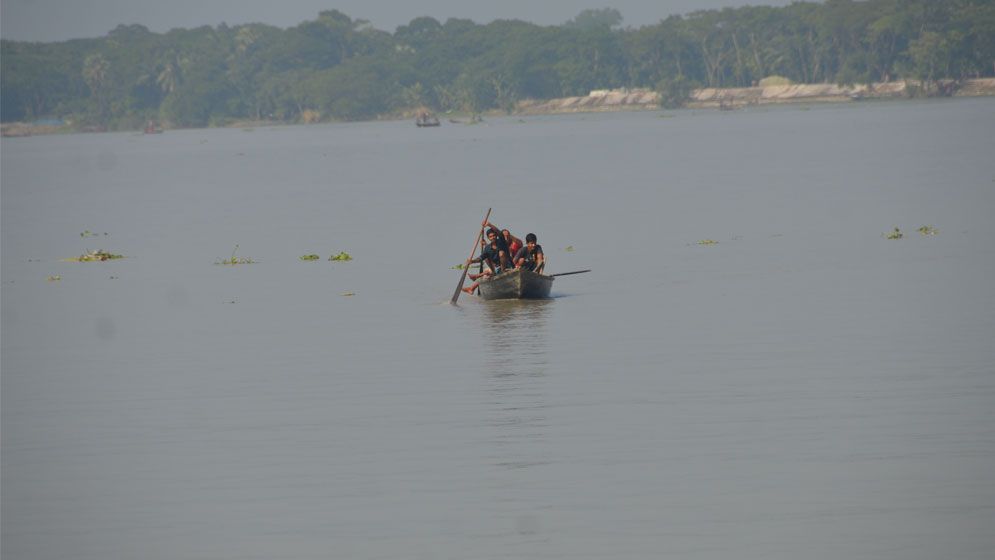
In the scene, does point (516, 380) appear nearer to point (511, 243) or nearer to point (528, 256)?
point (528, 256)

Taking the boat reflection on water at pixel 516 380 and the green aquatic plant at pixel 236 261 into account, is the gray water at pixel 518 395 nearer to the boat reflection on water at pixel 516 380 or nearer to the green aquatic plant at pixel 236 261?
the boat reflection on water at pixel 516 380

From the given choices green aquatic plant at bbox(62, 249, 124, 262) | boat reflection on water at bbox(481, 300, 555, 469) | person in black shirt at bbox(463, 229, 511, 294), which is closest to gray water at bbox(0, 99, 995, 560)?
boat reflection on water at bbox(481, 300, 555, 469)

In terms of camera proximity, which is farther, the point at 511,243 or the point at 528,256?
the point at 511,243

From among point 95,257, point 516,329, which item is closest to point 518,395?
point 516,329

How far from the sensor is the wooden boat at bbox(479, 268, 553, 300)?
117ft

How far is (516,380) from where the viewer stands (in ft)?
87.3

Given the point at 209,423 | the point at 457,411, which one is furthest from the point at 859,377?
the point at 209,423

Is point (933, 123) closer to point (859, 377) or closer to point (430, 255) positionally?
point (430, 255)

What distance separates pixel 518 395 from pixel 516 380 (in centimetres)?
127

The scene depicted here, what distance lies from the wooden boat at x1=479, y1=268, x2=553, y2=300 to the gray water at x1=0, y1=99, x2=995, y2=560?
1.21 feet

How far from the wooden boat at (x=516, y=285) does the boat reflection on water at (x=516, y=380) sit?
181mm

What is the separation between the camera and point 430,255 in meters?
48.9

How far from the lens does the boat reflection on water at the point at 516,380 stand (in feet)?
→ 70.8

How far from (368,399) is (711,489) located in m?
7.72
